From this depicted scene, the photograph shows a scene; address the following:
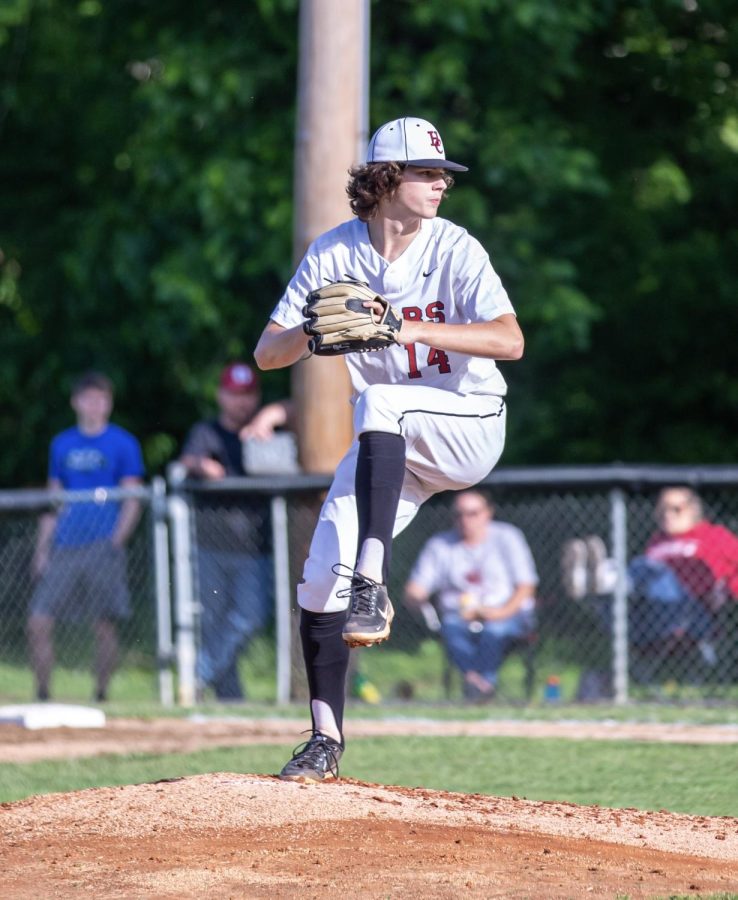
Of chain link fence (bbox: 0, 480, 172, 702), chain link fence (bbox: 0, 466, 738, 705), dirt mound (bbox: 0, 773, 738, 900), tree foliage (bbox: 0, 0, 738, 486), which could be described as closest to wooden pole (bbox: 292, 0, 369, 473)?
chain link fence (bbox: 0, 466, 738, 705)

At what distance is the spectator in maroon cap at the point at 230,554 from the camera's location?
10234mm

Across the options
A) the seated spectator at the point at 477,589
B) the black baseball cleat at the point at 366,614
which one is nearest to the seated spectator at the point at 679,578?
the seated spectator at the point at 477,589

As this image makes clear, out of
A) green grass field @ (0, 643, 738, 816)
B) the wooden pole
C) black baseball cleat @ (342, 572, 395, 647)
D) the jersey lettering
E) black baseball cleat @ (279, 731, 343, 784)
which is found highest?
the wooden pole

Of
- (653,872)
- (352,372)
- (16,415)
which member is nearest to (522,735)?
(352,372)

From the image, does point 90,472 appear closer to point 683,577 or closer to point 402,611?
point 402,611

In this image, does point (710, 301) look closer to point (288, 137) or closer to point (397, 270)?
point (288, 137)

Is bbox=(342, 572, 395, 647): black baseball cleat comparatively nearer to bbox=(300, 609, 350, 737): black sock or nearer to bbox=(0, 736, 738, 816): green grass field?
bbox=(300, 609, 350, 737): black sock

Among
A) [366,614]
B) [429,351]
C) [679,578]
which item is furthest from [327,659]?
[679,578]

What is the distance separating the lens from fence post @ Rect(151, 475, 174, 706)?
405 inches

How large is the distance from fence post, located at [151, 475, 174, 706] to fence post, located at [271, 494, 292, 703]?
2.41 ft

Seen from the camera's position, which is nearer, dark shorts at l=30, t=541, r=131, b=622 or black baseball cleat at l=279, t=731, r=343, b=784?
black baseball cleat at l=279, t=731, r=343, b=784

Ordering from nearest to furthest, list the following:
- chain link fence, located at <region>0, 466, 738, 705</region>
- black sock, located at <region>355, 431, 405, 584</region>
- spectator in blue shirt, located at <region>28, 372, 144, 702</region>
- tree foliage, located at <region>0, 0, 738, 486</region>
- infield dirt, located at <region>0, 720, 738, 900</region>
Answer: infield dirt, located at <region>0, 720, 738, 900</region> < black sock, located at <region>355, 431, 405, 584</region> < chain link fence, located at <region>0, 466, 738, 705</region> < spectator in blue shirt, located at <region>28, 372, 144, 702</region> < tree foliage, located at <region>0, 0, 738, 486</region>

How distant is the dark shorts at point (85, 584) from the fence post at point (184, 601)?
0.48 m

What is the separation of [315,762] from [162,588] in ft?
16.6
